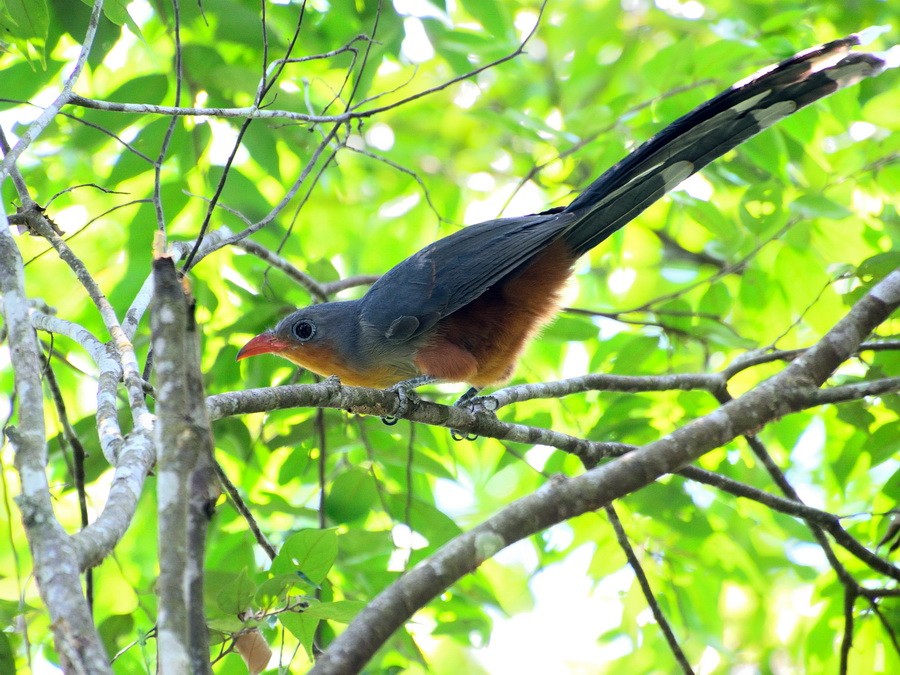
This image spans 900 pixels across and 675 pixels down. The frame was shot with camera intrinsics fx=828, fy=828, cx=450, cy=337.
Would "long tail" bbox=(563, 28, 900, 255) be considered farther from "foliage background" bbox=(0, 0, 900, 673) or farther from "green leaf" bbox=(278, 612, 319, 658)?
"green leaf" bbox=(278, 612, 319, 658)

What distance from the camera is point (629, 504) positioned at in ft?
14.5

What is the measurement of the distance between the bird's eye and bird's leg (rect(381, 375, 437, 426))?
62 centimetres

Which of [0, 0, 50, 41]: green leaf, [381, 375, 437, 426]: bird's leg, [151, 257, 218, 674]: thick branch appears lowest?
[151, 257, 218, 674]: thick branch

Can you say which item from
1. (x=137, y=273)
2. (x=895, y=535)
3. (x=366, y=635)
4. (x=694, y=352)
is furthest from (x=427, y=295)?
(x=366, y=635)

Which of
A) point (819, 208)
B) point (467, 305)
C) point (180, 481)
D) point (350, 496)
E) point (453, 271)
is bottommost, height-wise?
point (180, 481)

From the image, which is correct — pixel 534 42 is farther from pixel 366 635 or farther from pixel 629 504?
pixel 366 635

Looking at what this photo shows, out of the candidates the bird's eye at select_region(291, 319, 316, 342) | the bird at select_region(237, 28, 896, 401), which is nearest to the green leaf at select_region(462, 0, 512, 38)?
the bird at select_region(237, 28, 896, 401)

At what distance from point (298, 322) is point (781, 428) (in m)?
2.96

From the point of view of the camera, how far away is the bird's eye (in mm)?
4617

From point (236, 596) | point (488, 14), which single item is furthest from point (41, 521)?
point (488, 14)

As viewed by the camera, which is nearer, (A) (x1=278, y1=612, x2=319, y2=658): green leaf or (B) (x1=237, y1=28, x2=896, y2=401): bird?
(A) (x1=278, y1=612, x2=319, y2=658): green leaf

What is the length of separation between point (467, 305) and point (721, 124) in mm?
1680

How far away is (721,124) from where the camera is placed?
407 cm

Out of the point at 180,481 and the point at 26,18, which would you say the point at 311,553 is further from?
the point at 26,18
